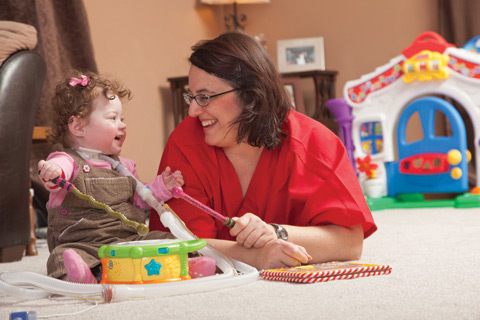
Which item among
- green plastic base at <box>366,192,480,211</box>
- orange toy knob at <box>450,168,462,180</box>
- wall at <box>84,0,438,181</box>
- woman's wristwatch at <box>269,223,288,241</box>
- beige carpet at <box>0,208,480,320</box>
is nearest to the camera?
beige carpet at <box>0,208,480,320</box>

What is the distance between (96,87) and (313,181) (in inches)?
24.2

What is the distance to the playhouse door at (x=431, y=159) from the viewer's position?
10.9ft

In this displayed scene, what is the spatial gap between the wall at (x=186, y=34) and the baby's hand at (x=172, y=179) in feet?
7.54

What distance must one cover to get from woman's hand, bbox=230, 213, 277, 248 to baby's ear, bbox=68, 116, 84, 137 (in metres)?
0.51

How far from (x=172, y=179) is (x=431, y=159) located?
7.26 ft

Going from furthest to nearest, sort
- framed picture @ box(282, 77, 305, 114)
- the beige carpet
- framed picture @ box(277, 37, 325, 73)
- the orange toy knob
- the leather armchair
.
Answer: framed picture @ box(277, 37, 325, 73) → framed picture @ box(282, 77, 305, 114) → the orange toy knob → the leather armchair → the beige carpet

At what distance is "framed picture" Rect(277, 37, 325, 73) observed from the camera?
4410 mm

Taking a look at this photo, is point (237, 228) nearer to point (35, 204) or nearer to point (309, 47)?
point (35, 204)

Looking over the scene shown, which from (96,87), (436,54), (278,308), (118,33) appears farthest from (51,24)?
(278,308)

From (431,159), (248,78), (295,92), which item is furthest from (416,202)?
(248,78)

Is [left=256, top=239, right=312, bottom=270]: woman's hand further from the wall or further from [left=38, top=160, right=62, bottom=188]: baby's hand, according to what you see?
the wall

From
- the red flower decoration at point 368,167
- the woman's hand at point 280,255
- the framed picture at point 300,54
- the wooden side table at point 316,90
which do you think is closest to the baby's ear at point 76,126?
the woman's hand at point 280,255

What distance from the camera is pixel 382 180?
356cm

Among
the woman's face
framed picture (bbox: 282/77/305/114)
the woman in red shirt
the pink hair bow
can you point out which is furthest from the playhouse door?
the pink hair bow
